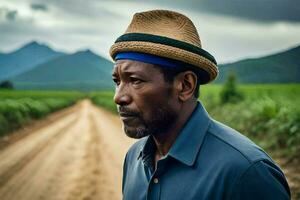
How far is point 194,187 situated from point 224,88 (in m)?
17.6

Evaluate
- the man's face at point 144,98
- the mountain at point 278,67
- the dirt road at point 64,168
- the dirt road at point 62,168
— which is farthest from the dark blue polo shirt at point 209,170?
the mountain at point 278,67

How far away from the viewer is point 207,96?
2164 centimetres

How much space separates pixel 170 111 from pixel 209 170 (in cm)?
32

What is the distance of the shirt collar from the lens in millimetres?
1788

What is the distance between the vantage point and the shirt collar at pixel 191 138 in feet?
5.87

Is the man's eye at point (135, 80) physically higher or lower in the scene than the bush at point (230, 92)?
higher

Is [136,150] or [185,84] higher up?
[185,84]

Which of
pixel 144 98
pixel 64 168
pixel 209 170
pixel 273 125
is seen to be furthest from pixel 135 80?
pixel 273 125

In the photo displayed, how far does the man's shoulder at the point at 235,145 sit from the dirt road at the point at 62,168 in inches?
229

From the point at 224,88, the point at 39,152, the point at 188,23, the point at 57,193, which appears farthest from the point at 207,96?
the point at 188,23

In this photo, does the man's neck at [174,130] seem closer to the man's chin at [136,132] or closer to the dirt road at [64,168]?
the man's chin at [136,132]

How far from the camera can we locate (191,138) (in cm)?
184

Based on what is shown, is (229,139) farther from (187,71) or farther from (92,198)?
(92,198)

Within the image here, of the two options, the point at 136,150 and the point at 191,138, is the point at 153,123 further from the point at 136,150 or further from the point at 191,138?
the point at 136,150
